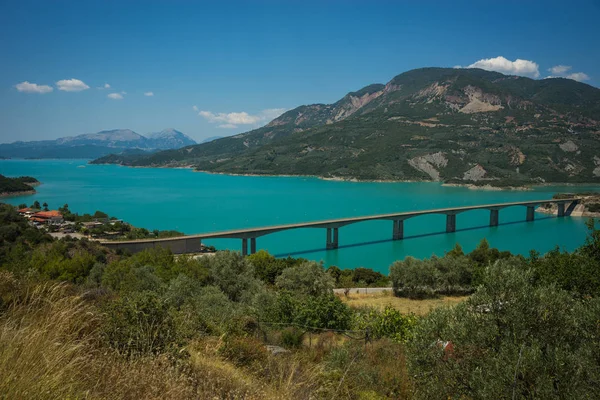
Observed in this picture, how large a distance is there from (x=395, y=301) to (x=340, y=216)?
115 feet

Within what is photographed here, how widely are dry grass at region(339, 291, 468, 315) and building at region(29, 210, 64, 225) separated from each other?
124 ft

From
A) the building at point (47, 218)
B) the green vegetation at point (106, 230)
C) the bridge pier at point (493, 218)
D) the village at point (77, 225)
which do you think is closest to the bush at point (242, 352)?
the green vegetation at point (106, 230)

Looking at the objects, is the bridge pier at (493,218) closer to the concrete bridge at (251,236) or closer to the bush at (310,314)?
the concrete bridge at (251,236)

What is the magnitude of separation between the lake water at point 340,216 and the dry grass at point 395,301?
44.8ft

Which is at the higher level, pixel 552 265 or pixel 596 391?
pixel 596 391

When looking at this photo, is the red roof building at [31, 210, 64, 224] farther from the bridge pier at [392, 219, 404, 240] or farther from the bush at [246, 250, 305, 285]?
the bridge pier at [392, 219, 404, 240]

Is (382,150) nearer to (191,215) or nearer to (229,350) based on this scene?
(191,215)

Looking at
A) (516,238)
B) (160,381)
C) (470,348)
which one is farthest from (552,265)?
(516,238)

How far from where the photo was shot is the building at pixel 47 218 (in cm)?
4353

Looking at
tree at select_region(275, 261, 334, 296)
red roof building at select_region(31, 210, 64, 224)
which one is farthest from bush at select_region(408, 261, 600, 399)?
red roof building at select_region(31, 210, 64, 224)

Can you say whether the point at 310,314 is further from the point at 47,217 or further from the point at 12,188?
the point at 12,188

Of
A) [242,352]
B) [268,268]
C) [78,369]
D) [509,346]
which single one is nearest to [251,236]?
[268,268]

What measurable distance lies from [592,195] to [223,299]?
7094 centimetres

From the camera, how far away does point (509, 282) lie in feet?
17.5
